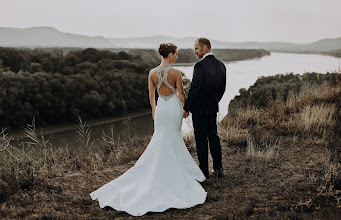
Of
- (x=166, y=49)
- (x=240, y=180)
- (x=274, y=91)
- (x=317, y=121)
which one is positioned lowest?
(x=274, y=91)

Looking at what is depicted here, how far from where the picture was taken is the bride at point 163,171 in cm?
384

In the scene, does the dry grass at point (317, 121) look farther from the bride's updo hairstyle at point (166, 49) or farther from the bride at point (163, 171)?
the bride's updo hairstyle at point (166, 49)

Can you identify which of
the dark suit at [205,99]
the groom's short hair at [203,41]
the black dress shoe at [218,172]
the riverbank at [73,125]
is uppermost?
the groom's short hair at [203,41]

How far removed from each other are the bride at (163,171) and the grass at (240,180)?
12 cm

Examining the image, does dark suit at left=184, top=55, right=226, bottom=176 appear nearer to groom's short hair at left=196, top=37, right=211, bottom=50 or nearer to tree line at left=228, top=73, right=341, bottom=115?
groom's short hair at left=196, top=37, right=211, bottom=50

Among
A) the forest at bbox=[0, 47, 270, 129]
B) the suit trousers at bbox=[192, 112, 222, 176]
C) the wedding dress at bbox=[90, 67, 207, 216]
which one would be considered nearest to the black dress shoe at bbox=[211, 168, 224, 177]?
the suit trousers at bbox=[192, 112, 222, 176]

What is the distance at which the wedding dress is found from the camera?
382cm

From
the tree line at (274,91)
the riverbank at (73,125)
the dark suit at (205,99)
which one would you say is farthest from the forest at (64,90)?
the dark suit at (205,99)

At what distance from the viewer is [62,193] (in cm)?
431

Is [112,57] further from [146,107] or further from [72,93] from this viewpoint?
[72,93]

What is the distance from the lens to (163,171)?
4.14m

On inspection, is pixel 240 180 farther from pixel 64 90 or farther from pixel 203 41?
pixel 64 90

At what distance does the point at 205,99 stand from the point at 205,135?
510 mm

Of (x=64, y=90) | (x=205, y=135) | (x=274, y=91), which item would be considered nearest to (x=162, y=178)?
(x=205, y=135)
